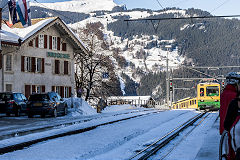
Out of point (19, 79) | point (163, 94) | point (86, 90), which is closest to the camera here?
point (19, 79)

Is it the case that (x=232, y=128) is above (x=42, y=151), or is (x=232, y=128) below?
above

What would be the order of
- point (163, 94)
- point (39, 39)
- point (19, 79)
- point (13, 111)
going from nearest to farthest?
point (13, 111), point (19, 79), point (39, 39), point (163, 94)

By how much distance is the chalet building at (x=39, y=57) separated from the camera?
38344mm

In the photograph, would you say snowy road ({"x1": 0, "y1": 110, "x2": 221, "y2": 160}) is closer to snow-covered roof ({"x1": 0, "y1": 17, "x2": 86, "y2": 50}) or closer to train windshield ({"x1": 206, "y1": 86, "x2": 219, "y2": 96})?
snow-covered roof ({"x1": 0, "y1": 17, "x2": 86, "y2": 50})

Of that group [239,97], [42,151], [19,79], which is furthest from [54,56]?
[239,97]

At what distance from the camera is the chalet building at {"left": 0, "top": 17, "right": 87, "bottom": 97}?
3834cm

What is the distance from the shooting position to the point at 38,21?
1762 inches

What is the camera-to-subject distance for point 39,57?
142 feet

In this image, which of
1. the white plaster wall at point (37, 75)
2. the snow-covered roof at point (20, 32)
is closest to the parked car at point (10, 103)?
the snow-covered roof at point (20, 32)

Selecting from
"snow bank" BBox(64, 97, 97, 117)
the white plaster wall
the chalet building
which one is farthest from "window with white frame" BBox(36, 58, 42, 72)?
"snow bank" BBox(64, 97, 97, 117)

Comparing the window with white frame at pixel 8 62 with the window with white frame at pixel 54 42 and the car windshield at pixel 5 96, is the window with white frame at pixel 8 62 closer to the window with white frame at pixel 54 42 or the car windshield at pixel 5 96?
the window with white frame at pixel 54 42

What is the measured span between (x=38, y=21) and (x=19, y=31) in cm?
345

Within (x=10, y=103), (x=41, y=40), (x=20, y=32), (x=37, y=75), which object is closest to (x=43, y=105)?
(x=10, y=103)

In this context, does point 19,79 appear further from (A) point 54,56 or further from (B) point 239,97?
(B) point 239,97
